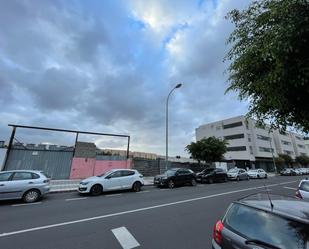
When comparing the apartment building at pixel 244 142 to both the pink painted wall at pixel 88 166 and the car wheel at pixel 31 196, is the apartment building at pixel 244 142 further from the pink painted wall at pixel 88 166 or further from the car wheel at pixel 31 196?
the car wheel at pixel 31 196

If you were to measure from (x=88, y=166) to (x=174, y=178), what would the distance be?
8543 millimetres

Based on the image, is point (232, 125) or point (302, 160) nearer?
point (232, 125)

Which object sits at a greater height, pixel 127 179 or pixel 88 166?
pixel 88 166

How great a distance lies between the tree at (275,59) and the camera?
4496 mm

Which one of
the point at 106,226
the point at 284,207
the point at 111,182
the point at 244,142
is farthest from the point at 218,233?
the point at 244,142

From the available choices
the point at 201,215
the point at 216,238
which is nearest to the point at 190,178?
the point at 201,215

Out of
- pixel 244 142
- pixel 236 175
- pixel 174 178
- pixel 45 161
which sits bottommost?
pixel 174 178

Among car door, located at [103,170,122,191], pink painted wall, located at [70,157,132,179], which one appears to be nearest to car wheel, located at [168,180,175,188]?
car door, located at [103,170,122,191]

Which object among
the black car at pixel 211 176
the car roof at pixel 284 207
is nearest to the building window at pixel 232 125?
the black car at pixel 211 176

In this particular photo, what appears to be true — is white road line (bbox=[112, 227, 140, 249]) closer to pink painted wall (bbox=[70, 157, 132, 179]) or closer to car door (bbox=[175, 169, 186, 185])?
car door (bbox=[175, 169, 186, 185])

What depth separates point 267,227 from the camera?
2506 mm

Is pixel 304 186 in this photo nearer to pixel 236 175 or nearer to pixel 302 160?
pixel 236 175

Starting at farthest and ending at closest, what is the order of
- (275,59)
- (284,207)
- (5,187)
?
(5,187)
(275,59)
(284,207)

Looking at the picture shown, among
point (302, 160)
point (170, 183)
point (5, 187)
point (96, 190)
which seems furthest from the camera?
point (302, 160)
